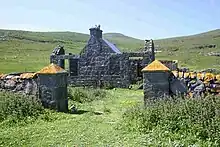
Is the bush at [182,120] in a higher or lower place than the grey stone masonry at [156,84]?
lower

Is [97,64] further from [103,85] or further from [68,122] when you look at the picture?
[68,122]

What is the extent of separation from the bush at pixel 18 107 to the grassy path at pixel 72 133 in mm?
649

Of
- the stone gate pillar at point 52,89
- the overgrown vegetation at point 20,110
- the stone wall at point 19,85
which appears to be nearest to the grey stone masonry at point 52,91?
the stone gate pillar at point 52,89

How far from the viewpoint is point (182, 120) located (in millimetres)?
9523

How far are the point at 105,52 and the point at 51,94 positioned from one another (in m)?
11.8

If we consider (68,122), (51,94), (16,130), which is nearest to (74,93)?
(51,94)

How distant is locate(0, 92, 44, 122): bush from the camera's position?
12.0 metres

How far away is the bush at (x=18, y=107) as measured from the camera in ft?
39.3

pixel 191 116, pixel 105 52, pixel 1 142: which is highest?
pixel 105 52

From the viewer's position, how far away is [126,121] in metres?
11.3

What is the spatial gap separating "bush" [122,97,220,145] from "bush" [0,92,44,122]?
3391mm

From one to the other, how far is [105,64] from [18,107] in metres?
13.6

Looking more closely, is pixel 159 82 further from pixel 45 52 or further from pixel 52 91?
pixel 45 52

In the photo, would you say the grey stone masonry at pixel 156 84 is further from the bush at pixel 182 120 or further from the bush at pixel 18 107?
A: the bush at pixel 18 107
